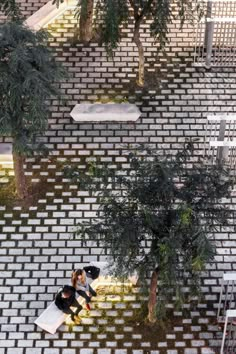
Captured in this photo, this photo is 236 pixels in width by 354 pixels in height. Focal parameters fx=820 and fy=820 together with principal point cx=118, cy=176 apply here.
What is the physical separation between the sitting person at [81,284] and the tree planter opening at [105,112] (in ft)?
13.6

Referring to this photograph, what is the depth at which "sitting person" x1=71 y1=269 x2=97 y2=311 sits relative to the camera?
14070 mm

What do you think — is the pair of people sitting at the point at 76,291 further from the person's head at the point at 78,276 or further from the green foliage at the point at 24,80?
the green foliage at the point at 24,80

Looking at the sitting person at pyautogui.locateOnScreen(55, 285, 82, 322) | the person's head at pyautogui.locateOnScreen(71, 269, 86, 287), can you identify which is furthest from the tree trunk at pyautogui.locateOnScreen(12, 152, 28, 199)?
the sitting person at pyautogui.locateOnScreen(55, 285, 82, 322)

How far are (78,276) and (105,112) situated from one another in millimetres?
4393

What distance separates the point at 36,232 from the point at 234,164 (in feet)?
13.4

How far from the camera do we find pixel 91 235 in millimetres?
12578

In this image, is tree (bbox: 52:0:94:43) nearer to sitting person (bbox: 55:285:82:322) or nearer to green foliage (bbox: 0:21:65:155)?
green foliage (bbox: 0:21:65:155)

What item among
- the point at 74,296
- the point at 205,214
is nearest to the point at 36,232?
the point at 74,296

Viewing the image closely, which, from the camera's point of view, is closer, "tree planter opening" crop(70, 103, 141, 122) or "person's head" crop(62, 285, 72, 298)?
"person's head" crop(62, 285, 72, 298)

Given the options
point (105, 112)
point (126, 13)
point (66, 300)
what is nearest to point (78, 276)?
point (66, 300)

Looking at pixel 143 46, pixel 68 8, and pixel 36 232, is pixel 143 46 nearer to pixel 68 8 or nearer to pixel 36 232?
pixel 68 8

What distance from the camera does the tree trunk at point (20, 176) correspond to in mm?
15281

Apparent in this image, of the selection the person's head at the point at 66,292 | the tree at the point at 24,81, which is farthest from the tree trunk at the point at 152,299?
the tree at the point at 24,81

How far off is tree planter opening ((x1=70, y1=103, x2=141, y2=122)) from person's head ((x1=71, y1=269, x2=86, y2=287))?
13.9 feet
